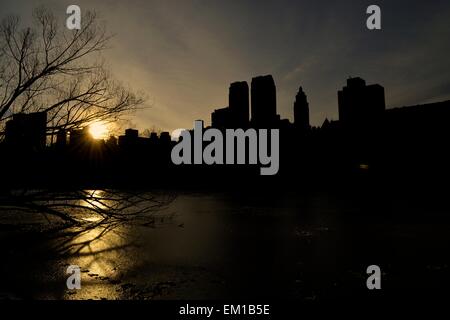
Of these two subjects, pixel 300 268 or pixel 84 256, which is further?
pixel 84 256

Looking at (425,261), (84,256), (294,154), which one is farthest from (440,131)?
(84,256)

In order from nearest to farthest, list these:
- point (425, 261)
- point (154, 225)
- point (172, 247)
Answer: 1. point (425, 261)
2. point (172, 247)
3. point (154, 225)

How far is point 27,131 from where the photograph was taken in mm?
10523

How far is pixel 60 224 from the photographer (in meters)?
16.4

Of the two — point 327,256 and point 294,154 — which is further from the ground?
point 294,154

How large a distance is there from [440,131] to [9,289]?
92337 mm

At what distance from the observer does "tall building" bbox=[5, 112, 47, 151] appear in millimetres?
10523

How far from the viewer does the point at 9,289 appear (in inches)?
263

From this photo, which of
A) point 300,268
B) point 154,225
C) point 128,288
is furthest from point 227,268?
point 154,225

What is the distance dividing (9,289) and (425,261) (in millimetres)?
10372

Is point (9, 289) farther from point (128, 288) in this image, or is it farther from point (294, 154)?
point (294, 154)

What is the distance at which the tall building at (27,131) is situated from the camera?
10.5 m
